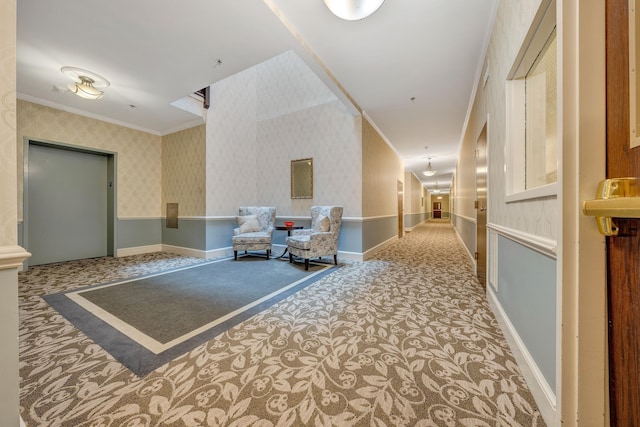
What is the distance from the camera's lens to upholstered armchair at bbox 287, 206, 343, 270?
3.80 m

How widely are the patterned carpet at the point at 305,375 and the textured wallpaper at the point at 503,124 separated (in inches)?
35.2

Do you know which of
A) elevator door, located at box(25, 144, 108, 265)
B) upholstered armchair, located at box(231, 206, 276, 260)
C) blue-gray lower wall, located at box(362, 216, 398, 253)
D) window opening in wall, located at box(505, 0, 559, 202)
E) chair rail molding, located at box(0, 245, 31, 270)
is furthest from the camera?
blue-gray lower wall, located at box(362, 216, 398, 253)

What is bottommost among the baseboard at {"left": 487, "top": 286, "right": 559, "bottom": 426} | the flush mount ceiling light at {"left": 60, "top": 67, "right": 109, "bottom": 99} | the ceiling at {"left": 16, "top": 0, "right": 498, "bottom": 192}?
the baseboard at {"left": 487, "top": 286, "right": 559, "bottom": 426}

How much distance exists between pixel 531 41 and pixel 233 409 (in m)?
2.69

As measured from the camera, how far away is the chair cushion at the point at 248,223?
4.76 m

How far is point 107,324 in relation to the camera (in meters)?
2.00

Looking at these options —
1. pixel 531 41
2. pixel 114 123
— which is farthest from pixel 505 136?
pixel 114 123

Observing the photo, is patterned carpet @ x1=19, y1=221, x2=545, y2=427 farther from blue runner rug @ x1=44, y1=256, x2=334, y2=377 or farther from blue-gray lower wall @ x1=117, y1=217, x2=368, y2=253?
blue-gray lower wall @ x1=117, y1=217, x2=368, y2=253

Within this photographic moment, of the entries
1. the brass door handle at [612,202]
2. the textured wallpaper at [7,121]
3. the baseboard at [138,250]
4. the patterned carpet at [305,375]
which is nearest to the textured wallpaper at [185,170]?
the baseboard at [138,250]

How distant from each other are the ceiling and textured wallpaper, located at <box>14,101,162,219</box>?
284mm

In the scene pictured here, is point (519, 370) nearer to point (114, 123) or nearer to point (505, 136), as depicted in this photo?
point (505, 136)

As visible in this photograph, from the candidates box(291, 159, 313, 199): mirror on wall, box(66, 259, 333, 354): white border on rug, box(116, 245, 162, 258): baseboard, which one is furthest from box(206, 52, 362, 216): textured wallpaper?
box(66, 259, 333, 354): white border on rug

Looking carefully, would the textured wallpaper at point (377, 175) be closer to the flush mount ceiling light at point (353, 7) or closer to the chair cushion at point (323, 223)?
the chair cushion at point (323, 223)

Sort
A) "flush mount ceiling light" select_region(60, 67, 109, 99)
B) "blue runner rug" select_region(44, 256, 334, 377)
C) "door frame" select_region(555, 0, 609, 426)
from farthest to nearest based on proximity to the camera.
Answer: "flush mount ceiling light" select_region(60, 67, 109, 99)
"blue runner rug" select_region(44, 256, 334, 377)
"door frame" select_region(555, 0, 609, 426)
